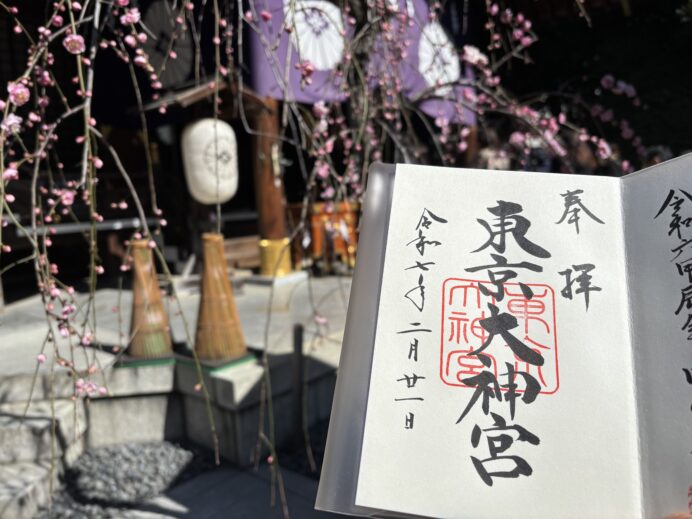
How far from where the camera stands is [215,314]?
3.16 metres

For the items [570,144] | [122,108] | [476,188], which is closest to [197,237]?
[122,108]

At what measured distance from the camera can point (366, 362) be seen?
39.6 inches

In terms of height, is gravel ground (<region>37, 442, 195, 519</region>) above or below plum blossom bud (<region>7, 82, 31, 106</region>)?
below

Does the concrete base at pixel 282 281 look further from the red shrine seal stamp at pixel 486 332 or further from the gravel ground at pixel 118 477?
the red shrine seal stamp at pixel 486 332

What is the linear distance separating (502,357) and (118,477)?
9.56 feet

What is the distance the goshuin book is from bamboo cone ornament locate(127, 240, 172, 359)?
2512mm

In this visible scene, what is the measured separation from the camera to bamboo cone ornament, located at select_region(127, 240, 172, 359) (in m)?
3.21

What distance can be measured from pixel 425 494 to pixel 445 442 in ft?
0.32

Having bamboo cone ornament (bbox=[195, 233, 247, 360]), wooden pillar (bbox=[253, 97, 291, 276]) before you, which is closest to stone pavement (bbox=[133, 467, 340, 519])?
bamboo cone ornament (bbox=[195, 233, 247, 360])

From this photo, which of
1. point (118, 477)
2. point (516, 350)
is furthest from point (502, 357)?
point (118, 477)

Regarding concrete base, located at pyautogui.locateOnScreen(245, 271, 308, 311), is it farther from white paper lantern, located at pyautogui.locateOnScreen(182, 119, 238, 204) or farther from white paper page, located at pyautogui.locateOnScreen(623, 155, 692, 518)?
white paper page, located at pyautogui.locateOnScreen(623, 155, 692, 518)

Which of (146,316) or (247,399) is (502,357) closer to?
(247,399)

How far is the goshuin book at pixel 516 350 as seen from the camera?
885 mm

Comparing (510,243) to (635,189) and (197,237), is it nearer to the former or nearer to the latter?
(635,189)
